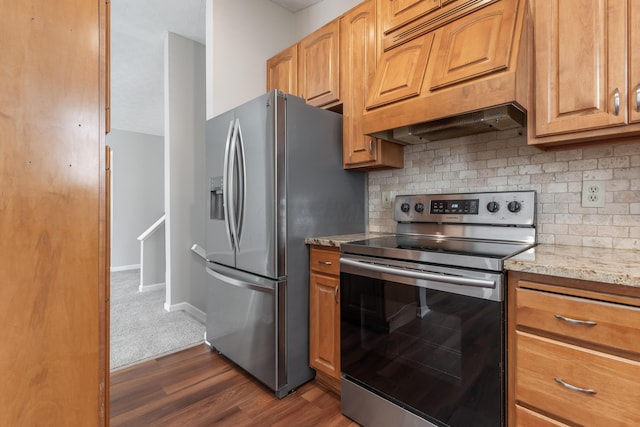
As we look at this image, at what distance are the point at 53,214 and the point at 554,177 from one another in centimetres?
210

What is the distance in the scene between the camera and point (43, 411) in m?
0.87

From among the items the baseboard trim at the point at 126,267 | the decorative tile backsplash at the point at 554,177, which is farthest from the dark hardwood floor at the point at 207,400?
the baseboard trim at the point at 126,267

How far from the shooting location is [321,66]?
92.4 inches

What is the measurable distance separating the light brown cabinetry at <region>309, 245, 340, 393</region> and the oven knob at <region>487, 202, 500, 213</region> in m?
0.89

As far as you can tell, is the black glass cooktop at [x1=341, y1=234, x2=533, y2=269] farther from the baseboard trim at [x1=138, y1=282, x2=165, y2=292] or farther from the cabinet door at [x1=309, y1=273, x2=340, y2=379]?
the baseboard trim at [x1=138, y1=282, x2=165, y2=292]

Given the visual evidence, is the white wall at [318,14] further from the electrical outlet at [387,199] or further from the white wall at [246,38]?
the electrical outlet at [387,199]

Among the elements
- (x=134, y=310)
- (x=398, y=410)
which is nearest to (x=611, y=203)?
(x=398, y=410)

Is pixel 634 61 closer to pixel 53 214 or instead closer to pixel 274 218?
pixel 274 218

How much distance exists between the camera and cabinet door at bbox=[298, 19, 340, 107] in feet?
7.40

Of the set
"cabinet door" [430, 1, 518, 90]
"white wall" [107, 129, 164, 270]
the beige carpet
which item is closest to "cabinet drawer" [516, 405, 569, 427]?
"cabinet door" [430, 1, 518, 90]

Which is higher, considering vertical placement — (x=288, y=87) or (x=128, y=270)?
(x=288, y=87)

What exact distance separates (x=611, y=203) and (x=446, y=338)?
40.1 inches

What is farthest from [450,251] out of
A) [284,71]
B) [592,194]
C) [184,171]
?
[184,171]

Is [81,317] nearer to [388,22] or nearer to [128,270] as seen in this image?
[388,22]
